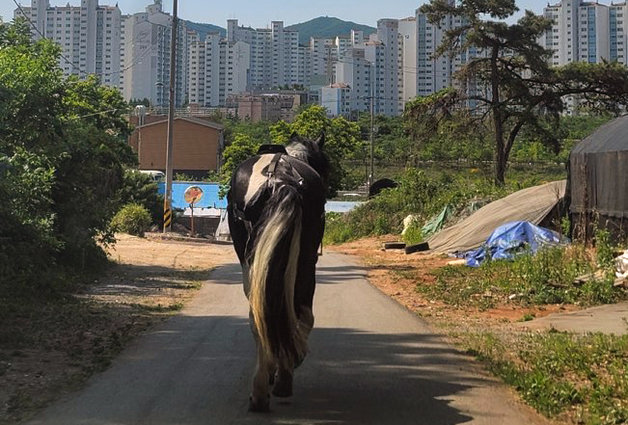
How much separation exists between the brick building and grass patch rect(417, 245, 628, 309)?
5885 cm

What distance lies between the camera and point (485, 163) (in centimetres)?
4925

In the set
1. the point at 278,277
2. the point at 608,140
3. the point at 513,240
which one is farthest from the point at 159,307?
the point at 608,140

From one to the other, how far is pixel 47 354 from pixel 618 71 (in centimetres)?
2903

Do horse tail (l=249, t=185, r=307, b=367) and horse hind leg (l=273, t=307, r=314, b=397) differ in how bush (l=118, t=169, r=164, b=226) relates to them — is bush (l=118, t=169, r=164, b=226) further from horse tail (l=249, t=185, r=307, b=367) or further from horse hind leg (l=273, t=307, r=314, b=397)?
horse tail (l=249, t=185, r=307, b=367)

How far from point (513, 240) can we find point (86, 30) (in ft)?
203

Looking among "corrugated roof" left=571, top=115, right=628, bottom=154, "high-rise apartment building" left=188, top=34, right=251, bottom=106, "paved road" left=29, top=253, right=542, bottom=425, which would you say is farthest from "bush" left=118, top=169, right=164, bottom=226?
"high-rise apartment building" left=188, top=34, right=251, bottom=106

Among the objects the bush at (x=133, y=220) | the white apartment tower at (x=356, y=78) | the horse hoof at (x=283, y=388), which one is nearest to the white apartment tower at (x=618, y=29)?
the white apartment tower at (x=356, y=78)

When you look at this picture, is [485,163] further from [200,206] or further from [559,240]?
[559,240]

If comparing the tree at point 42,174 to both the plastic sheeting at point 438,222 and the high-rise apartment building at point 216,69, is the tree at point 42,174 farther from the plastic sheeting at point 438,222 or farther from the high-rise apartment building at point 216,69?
the high-rise apartment building at point 216,69

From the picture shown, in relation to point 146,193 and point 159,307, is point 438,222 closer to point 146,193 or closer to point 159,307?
point 159,307

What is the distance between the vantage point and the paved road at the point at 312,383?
552cm

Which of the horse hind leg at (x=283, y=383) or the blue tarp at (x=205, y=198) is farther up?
the blue tarp at (x=205, y=198)

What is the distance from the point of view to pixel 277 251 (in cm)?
523

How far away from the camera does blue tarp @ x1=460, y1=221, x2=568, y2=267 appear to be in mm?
17469
